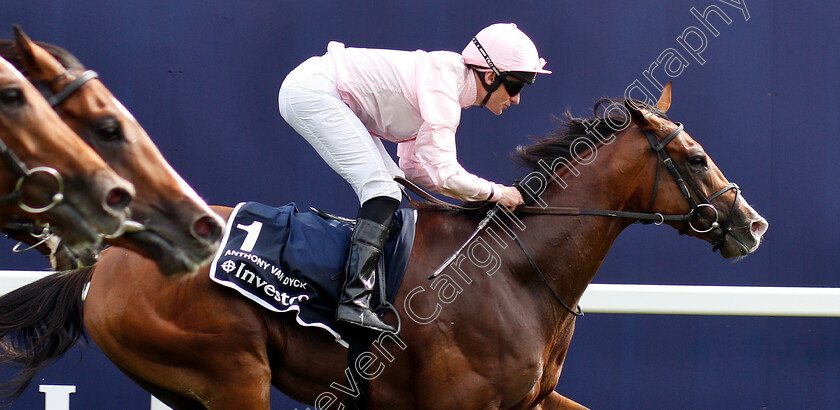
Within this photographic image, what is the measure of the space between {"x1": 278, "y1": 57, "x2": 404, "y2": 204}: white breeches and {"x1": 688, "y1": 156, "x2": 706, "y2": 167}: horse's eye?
1.08 meters

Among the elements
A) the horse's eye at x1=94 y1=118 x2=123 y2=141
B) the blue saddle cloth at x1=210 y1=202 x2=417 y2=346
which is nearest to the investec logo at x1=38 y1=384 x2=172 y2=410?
the blue saddle cloth at x1=210 y1=202 x2=417 y2=346

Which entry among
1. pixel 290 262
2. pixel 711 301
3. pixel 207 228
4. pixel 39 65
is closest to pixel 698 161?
pixel 711 301

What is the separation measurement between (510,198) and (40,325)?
1.74 m

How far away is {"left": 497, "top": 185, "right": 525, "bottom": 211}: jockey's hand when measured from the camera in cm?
292

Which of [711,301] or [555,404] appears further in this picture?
[711,301]

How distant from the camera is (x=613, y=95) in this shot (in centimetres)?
388

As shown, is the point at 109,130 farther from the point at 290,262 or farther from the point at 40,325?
the point at 40,325

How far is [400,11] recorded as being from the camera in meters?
3.88

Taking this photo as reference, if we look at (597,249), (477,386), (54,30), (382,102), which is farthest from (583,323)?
(54,30)

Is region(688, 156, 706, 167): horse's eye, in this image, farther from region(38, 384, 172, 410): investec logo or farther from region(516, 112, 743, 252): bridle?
region(38, 384, 172, 410): investec logo

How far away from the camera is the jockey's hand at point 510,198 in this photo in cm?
292

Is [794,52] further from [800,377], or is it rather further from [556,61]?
[800,377]

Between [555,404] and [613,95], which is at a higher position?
[613,95]

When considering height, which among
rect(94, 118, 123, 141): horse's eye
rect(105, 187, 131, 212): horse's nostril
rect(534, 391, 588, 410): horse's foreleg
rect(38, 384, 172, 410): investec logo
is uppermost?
rect(534, 391, 588, 410): horse's foreleg
